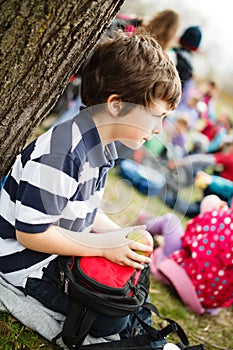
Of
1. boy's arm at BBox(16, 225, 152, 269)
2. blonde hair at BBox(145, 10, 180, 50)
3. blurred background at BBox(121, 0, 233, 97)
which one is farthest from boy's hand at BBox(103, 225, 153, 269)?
blurred background at BBox(121, 0, 233, 97)

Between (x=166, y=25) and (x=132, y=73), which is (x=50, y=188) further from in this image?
(x=166, y=25)

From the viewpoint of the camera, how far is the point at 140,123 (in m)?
1.73

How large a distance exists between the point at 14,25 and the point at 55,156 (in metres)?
0.45

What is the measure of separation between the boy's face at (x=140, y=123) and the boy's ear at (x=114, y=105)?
0.03m

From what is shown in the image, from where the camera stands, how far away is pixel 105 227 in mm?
2100

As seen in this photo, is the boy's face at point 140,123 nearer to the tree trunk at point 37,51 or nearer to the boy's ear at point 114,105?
the boy's ear at point 114,105

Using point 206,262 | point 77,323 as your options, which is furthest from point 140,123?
point 206,262

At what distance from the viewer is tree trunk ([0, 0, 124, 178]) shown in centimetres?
148

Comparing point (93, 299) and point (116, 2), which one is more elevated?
point (116, 2)

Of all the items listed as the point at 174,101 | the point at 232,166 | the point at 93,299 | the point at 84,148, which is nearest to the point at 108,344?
the point at 93,299

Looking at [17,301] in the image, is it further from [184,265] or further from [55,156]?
[184,265]

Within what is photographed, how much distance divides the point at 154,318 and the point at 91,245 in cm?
90

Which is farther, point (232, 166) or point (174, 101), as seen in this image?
point (232, 166)

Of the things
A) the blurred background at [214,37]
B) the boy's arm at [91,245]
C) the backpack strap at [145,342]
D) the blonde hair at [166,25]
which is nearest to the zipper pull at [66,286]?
the boy's arm at [91,245]
